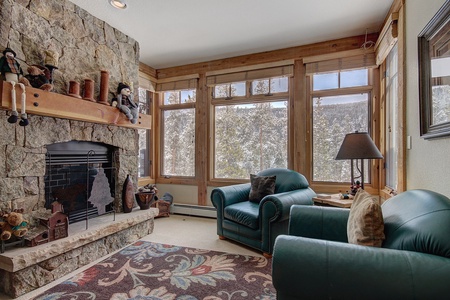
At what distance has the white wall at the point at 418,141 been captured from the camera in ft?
5.16

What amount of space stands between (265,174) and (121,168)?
197 cm

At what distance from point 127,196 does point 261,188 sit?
68.8 inches

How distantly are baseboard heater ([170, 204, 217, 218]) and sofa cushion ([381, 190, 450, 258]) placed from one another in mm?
3069

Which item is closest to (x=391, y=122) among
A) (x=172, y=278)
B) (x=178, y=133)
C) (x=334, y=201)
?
(x=334, y=201)

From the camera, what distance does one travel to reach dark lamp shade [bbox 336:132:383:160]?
7.98 feet

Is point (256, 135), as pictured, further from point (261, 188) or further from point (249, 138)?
point (261, 188)

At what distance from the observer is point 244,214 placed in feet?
9.15

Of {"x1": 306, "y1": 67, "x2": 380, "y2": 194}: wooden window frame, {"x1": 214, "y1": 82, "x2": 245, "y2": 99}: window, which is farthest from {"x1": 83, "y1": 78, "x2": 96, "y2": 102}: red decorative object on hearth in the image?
{"x1": 306, "y1": 67, "x2": 380, "y2": 194}: wooden window frame

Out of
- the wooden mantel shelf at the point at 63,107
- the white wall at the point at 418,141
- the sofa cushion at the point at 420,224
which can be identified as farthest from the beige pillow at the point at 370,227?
the wooden mantel shelf at the point at 63,107

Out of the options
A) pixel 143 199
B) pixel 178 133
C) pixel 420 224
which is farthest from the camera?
pixel 178 133

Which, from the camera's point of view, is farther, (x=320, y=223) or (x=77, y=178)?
(x=77, y=178)

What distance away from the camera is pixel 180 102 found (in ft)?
15.0

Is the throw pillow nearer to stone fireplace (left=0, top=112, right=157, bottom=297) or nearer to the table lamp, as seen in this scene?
the table lamp

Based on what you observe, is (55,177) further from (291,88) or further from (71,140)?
(291,88)
